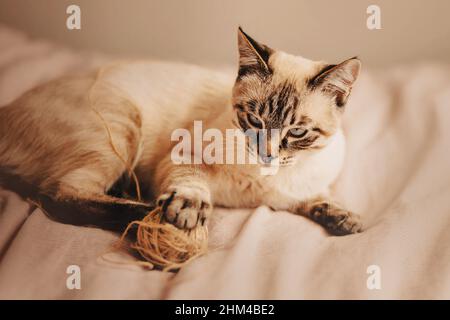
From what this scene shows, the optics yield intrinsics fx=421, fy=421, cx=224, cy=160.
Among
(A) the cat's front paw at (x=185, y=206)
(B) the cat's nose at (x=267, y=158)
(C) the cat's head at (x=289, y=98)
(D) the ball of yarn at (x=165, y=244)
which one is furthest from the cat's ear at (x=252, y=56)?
(D) the ball of yarn at (x=165, y=244)

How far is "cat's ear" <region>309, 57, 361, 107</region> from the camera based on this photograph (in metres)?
1.21

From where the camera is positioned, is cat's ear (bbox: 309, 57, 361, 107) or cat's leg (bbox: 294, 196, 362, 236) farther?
cat's leg (bbox: 294, 196, 362, 236)

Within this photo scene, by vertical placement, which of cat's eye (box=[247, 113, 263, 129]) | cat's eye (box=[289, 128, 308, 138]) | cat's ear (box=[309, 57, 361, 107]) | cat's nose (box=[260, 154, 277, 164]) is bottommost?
cat's nose (box=[260, 154, 277, 164])

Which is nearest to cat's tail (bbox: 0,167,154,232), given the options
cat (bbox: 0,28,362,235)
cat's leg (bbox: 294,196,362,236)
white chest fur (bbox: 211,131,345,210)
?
cat (bbox: 0,28,362,235)

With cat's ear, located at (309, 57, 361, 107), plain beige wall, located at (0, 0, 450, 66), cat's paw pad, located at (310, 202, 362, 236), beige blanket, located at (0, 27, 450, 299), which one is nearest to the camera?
beige blanket, located at (0, 27, 450, 299)

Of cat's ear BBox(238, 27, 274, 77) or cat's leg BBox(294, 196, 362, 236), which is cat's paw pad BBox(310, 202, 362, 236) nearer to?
cat's leg BBox(294, 196, 362, 236)

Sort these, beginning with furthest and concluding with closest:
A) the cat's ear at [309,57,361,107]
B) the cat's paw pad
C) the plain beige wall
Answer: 1. the plain beige wall
2. the cat's paw pad
3. the cat's ear at [309,57,361,107]

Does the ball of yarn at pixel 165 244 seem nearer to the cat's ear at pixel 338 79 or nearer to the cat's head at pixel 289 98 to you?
the cat's head at pixel 289 98

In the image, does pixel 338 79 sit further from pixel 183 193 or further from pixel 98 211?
pixel 98 211

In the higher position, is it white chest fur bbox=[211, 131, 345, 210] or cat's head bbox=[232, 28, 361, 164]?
cat's head bbox=[232, 28, 361, 164]

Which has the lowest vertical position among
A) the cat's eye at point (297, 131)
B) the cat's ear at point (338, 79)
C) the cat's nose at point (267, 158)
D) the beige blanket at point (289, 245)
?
the beige blanket at point (289, 245)

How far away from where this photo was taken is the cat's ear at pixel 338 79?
1.21 meters

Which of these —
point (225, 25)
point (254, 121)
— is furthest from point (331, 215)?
point (225, 25)

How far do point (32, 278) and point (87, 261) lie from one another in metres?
0.14
